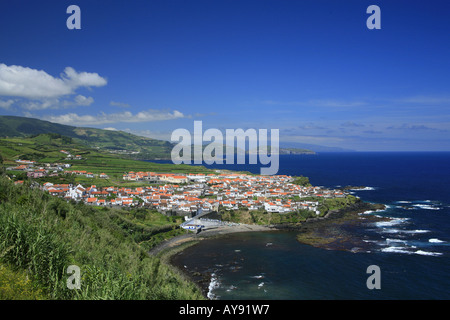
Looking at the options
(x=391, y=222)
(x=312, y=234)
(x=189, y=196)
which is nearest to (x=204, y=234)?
(x=312, y=234)

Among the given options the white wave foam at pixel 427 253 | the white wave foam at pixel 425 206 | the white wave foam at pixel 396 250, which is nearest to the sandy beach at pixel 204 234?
the white wave foam at pixel 396 250

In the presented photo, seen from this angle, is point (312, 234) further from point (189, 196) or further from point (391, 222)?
point (189, 196)

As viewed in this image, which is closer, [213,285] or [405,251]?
[213,285]

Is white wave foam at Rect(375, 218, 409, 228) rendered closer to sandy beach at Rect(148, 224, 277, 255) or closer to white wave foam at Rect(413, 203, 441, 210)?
white wave foam at Rect(413, 203, 441, 210)

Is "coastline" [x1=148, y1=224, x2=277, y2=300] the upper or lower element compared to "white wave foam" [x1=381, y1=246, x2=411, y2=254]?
lower

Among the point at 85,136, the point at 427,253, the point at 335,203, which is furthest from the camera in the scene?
the point at 85,136

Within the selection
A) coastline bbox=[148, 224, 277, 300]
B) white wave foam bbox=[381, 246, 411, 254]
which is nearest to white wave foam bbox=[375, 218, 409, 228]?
white wave foam bbox=[381, 246, 411, 254]

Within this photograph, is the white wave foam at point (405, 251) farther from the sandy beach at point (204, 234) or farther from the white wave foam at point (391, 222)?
the sandy beach at point (204, 234)

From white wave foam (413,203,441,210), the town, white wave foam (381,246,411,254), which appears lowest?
white wave foam (381,246,411,254)
